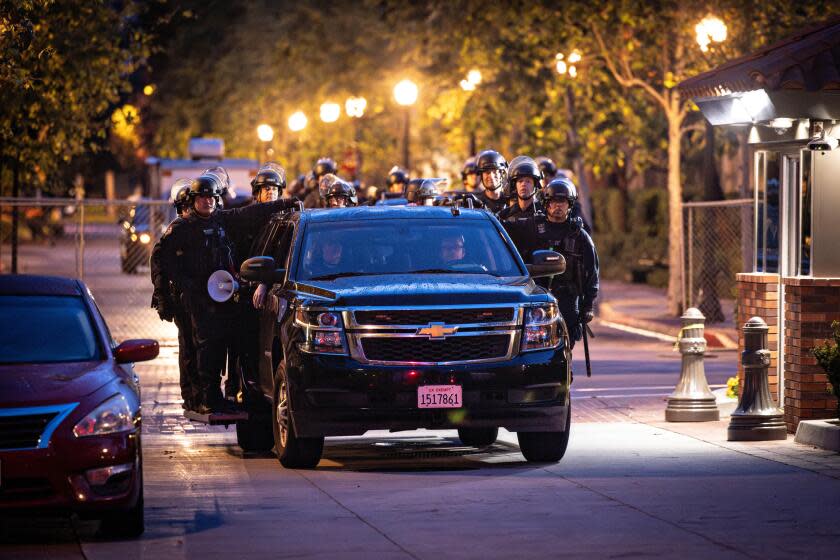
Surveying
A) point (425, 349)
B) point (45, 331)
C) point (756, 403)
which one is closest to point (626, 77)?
point (756, 403)

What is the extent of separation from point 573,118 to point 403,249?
77.4 feet

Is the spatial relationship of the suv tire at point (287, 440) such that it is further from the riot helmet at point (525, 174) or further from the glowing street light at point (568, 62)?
the glowing street light at point (568, 62)

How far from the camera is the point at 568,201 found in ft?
57.0

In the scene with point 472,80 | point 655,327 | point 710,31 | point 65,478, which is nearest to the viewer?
point 65,478

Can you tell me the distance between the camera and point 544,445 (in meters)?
14.2

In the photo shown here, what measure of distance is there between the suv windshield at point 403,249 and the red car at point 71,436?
3329 mm

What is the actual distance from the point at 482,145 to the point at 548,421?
102 ft

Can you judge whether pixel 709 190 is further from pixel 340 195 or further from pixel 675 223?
pixel 340 195

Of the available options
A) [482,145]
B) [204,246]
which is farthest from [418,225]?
[482,145]

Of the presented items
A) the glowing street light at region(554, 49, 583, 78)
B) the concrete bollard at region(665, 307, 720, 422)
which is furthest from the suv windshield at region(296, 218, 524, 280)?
the glowing street light at region(554, 49, 583, 78)

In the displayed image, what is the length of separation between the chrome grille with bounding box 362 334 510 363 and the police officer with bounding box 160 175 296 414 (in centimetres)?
253

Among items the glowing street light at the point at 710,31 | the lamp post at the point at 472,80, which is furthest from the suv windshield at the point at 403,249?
the lamp post at the point at 472,80

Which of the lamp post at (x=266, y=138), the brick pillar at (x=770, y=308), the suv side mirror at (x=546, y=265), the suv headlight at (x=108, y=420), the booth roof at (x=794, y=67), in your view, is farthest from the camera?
the lamp post at (x=266, y=138)

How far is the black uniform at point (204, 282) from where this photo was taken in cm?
1576
